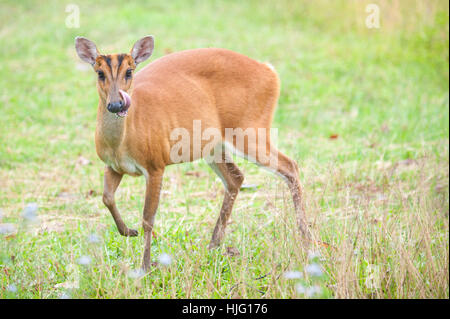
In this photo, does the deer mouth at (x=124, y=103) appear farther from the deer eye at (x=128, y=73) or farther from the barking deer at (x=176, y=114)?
the deer eye at (x=128, y=73)

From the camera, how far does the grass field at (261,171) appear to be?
3727mm

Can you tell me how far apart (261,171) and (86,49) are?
292 cm

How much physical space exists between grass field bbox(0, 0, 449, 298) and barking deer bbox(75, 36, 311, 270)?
0.23 metres

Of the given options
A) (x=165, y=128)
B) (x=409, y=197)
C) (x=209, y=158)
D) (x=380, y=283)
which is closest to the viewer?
(x=380, y=283)

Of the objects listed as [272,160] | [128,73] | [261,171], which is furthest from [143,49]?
[261,171]

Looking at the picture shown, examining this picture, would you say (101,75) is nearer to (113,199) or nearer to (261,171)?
(113,199)

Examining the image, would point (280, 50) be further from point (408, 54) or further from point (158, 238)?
point (158, 238)

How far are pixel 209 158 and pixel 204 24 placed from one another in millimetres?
7112

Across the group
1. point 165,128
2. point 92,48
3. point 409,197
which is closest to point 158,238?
point 165,128

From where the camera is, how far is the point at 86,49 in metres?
4.32

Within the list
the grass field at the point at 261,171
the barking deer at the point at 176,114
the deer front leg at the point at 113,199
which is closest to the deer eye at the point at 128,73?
the barking deer at the point at 176,114

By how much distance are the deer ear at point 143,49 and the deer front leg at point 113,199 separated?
0.79 m

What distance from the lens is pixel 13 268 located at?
399 centimetres

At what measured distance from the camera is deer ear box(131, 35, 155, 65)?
4.43m
